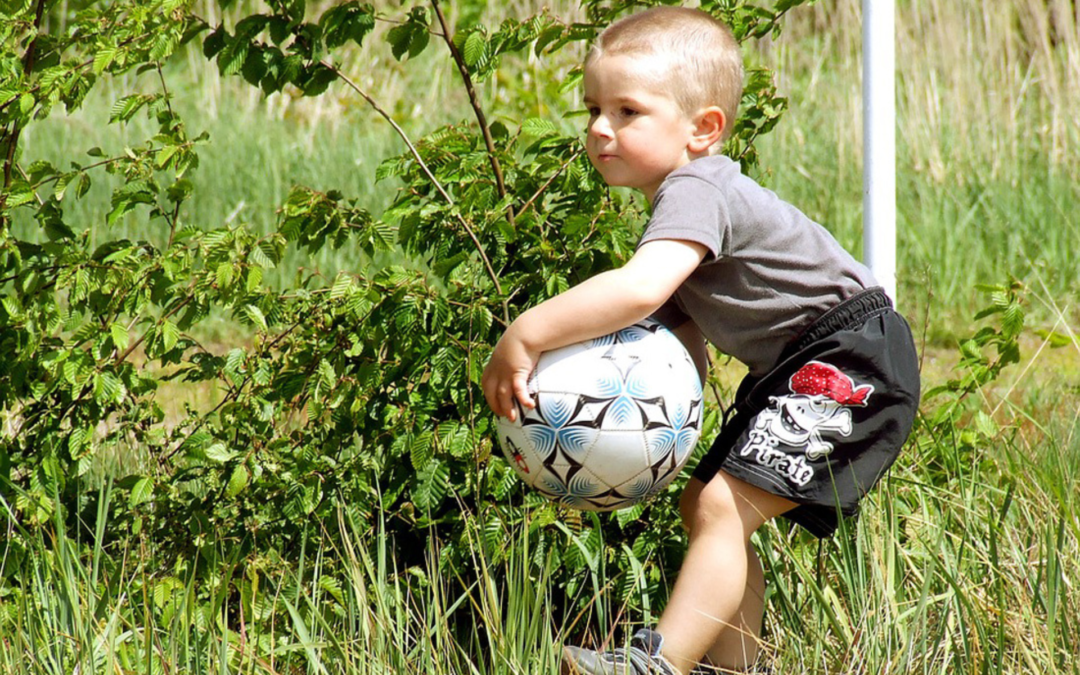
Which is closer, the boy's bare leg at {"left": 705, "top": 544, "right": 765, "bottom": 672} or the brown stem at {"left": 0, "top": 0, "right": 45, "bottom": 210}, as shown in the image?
the boy's bare leg at {"left": 705, "top": 544, "right": 765, "bottom": 672}

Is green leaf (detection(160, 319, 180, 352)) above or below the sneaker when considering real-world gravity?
above

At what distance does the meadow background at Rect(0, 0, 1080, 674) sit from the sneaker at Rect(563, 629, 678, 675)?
0.05 metres

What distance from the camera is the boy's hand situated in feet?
8.77

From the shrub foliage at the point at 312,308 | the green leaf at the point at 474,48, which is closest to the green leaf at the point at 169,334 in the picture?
the shrub foliage at the point at 312,308

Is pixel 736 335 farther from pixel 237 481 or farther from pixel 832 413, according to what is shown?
pixel 237 481

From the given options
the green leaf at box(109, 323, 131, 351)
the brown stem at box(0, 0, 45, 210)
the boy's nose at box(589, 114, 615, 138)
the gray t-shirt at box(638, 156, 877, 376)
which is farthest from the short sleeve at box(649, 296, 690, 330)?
the brown stem at box(0, 0, 45, 210)

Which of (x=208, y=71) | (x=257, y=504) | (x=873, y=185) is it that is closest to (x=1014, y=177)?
(x=873, y=185)

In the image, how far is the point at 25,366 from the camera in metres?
3.29

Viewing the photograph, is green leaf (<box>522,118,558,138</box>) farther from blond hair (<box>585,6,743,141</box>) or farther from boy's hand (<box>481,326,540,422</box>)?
boy's hand (<box>481,326,540,422</box>)

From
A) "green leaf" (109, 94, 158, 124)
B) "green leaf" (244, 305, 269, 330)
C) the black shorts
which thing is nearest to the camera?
the black shorts

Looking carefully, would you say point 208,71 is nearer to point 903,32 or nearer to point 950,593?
point 903,32

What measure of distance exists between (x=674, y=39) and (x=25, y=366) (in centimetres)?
175

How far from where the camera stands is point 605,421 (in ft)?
8.88

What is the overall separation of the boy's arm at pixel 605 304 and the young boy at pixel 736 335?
4 centimetres
